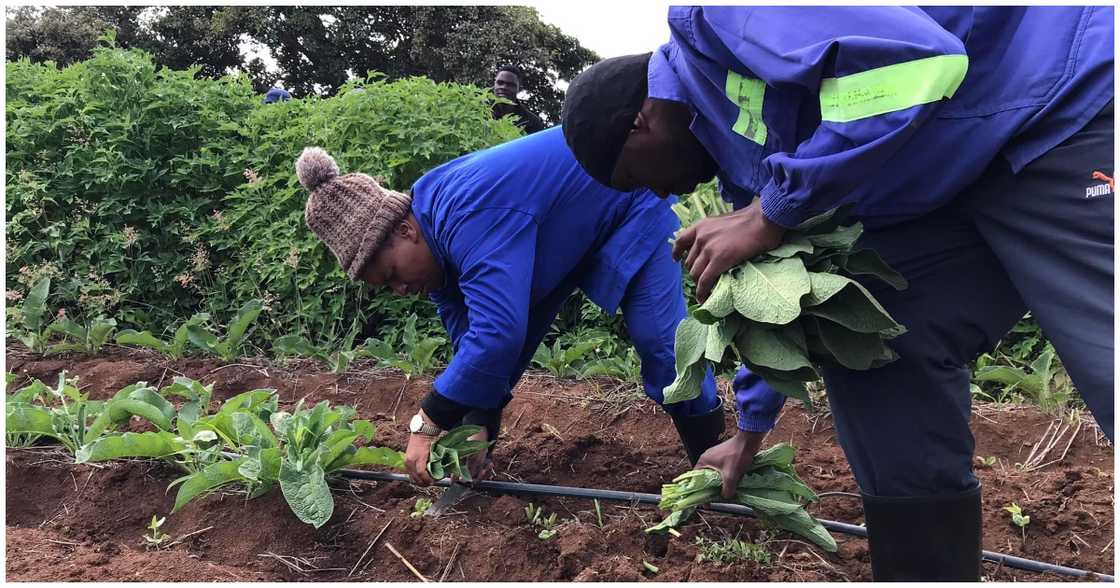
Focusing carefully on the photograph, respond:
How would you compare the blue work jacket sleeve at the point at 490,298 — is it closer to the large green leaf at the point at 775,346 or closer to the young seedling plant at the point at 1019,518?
the large green leaf at the point at 775,346

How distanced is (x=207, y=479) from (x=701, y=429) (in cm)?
143

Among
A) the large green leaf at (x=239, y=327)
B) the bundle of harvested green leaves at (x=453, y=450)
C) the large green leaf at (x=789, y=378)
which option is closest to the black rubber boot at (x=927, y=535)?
the large green leaf at (x=789, y=378)

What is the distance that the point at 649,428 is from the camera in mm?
3312

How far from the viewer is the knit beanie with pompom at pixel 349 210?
2.48 meters

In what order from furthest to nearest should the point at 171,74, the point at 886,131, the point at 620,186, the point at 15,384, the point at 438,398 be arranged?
the point at 171,74
the point at 15,384
the point at 438,398
the point at 620,186
the point at 886,131

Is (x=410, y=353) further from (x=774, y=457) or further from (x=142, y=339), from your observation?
(x=774, y=457)

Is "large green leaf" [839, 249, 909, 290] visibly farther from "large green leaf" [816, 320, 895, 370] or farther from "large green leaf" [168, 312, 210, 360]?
"large green leaf" [168, 312, 210, 360]

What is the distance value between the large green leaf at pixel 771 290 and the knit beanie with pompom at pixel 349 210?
1251 millimetres

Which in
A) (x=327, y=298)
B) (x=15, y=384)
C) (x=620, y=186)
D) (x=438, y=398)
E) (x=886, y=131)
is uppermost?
(x=886, y=131)

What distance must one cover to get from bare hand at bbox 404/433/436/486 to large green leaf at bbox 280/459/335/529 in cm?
24

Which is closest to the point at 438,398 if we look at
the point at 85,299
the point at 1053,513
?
the point at 1053,513

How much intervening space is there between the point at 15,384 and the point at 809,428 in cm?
339

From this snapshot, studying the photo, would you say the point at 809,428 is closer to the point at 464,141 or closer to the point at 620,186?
the point at 620,186

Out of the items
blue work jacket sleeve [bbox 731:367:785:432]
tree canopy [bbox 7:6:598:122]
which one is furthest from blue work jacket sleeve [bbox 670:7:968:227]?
tree canopy [bbox 7:6:598:122]
